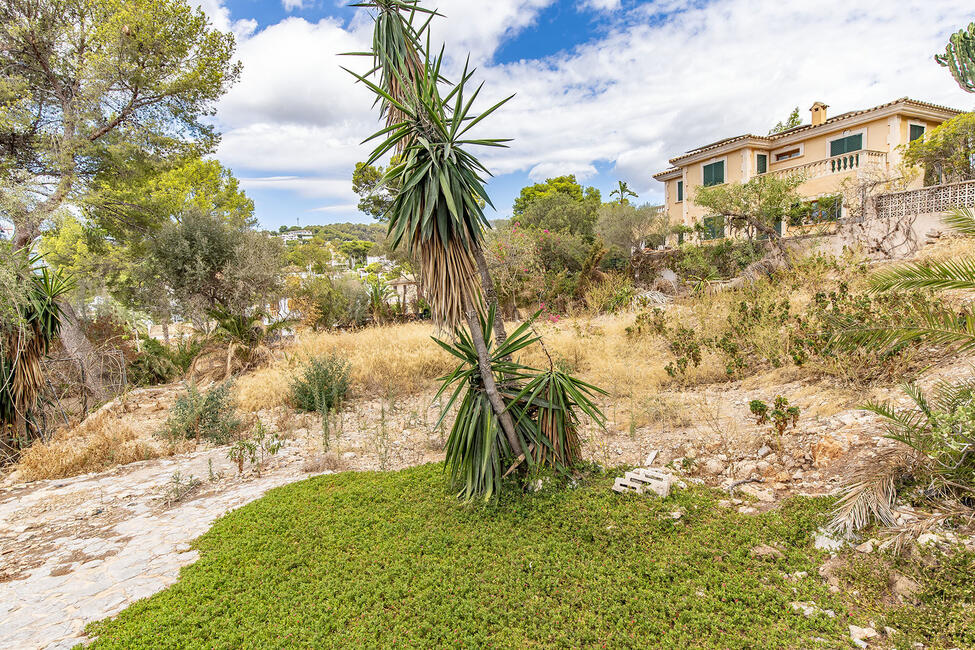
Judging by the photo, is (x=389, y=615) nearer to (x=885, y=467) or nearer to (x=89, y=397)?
(x=885, y=467)

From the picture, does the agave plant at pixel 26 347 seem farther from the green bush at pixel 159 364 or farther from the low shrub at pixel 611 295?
the low shrub at pixel 611 295

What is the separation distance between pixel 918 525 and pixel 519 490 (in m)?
2.51

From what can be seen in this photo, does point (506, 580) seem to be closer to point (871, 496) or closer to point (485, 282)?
point (485, 282)

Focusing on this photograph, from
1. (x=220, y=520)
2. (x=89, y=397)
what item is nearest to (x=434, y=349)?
(x=220, y=520)

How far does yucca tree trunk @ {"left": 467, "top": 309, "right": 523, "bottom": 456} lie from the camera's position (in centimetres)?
360

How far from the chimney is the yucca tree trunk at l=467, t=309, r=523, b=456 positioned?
22254 millimetres

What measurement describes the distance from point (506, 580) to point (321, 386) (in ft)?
18.0

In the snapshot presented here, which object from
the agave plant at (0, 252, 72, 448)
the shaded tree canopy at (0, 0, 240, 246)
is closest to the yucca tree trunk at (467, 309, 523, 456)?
the agave plant at (0, 252, 72, 448)

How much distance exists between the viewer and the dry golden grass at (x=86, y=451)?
5410 millimetres

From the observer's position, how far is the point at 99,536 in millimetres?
3844

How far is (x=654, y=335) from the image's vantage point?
8.64 m

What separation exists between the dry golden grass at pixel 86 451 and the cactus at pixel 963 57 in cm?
2311

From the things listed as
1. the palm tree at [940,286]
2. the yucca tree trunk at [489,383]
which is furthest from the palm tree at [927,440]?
the yucca tree trunk at [489,383]

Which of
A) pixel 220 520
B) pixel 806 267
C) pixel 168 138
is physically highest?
pixel 168 138
